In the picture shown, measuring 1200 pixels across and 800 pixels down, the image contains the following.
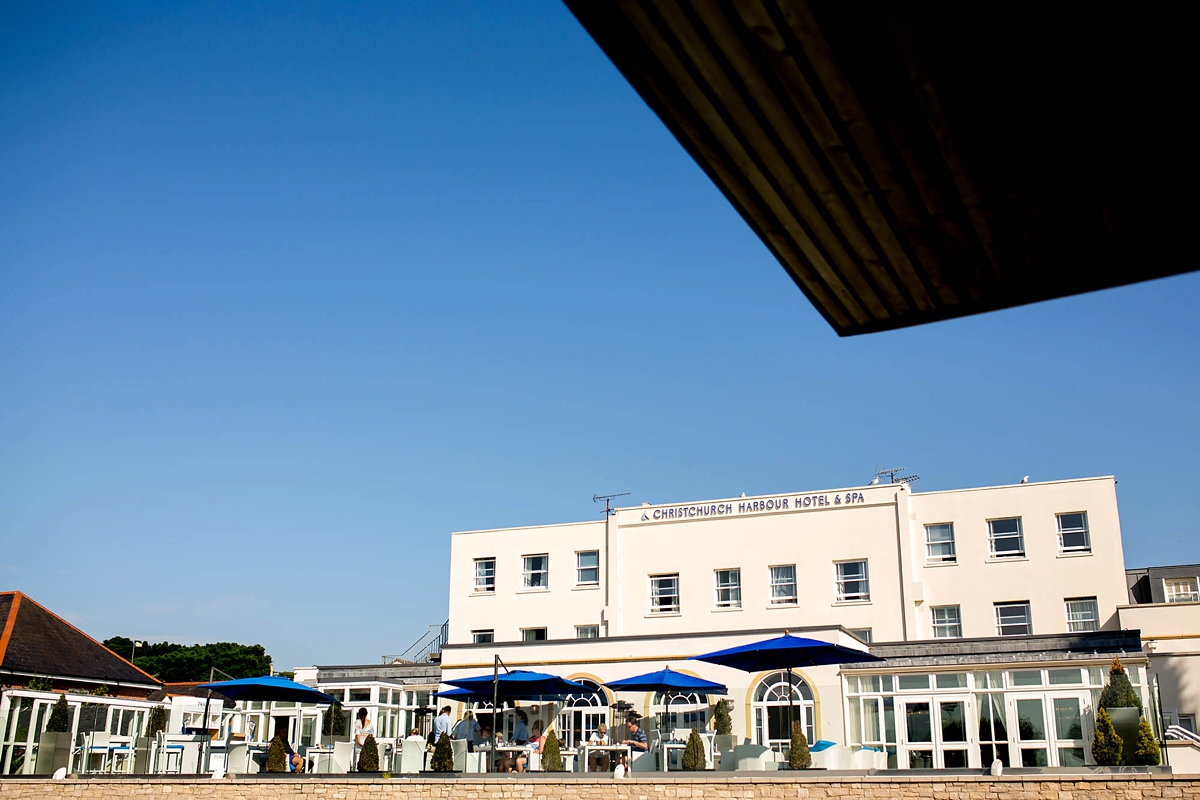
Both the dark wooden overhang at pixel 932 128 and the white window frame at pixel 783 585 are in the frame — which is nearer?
the dark wooden overhang at pixel 932 128

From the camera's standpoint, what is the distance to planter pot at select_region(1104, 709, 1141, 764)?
631 inches

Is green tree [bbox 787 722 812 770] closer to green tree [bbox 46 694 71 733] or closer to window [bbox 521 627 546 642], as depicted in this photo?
green tree [bbox 46 694 71 733]

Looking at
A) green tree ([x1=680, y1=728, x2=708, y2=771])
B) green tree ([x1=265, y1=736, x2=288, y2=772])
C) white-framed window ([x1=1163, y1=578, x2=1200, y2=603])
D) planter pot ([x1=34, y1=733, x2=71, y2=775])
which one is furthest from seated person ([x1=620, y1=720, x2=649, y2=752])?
white-framed window ([x1=1163, y1=578, x2=1200, y2=603])

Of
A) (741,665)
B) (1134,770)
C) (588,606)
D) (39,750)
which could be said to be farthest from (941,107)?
(588,606)

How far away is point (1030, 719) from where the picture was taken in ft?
62.0

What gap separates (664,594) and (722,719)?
38.6ft

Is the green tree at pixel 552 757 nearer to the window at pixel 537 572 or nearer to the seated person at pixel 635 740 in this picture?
the seated person at pixel 635 740

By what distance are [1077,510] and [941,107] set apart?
99.1ft

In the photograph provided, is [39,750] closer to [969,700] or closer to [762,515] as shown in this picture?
[969,700]

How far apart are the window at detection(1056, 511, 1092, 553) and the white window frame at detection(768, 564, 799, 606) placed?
7.71m

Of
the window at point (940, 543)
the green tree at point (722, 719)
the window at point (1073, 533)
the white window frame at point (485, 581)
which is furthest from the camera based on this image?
the white window frame at point (485, 581)

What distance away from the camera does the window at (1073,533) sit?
29622 millimetres

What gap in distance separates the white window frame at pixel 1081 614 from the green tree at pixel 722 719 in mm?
12614

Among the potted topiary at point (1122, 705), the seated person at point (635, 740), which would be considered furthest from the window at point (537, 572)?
the potted topiary at point (1122, 705)
